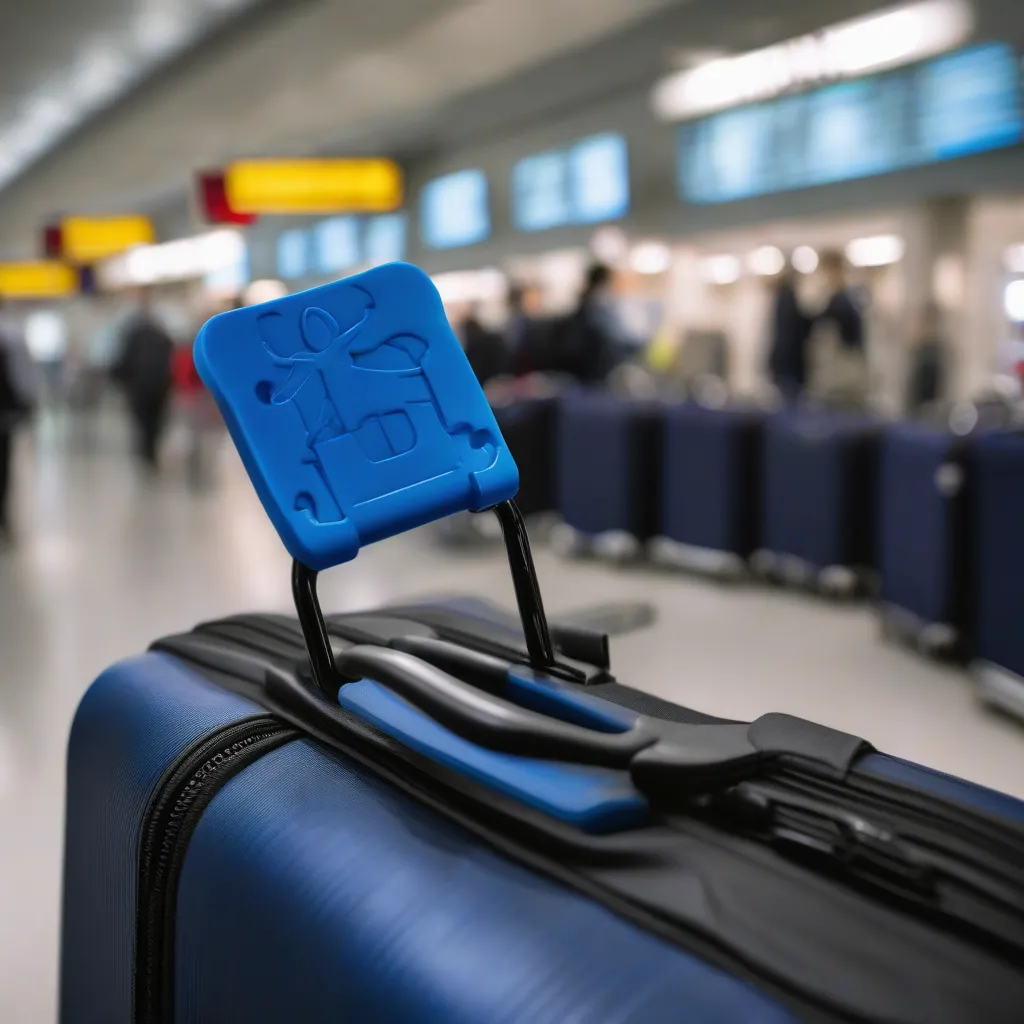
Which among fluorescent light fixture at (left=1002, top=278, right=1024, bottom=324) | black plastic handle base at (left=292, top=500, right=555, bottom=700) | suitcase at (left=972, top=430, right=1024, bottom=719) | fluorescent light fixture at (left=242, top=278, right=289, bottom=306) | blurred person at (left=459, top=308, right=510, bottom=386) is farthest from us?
fluorescent light fixture at (left=242, top=278, right=289, bottom=306)

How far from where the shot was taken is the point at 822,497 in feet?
15.0

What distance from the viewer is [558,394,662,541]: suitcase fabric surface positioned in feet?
17.9

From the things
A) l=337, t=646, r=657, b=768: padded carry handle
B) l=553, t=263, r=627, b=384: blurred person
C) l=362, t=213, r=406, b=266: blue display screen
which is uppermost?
l=362, t=213, r=406, b=266: blue display screen

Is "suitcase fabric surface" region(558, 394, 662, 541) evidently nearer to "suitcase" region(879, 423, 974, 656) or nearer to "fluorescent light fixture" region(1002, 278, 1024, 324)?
"suitcase" region(879, 423, 974, 656)

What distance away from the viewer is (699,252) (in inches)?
414

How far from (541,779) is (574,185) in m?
9.73

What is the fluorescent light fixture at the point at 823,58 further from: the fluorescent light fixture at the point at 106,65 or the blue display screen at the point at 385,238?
the blue display screen at the point at 385,238

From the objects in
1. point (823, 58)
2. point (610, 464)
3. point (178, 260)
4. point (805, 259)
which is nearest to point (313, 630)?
point (610, 464)

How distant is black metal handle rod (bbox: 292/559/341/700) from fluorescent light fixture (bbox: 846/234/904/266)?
9.45 m

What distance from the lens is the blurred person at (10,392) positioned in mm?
6801

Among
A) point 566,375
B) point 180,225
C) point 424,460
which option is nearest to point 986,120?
→ point 566,375

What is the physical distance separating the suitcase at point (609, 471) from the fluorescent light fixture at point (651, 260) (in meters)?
5.80

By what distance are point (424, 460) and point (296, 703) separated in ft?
0.90

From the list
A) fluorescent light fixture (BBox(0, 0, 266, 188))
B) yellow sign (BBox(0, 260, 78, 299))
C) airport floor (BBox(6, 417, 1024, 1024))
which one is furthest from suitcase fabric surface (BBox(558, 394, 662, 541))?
yellow sign (BBox(0, 260, 78, 299))
